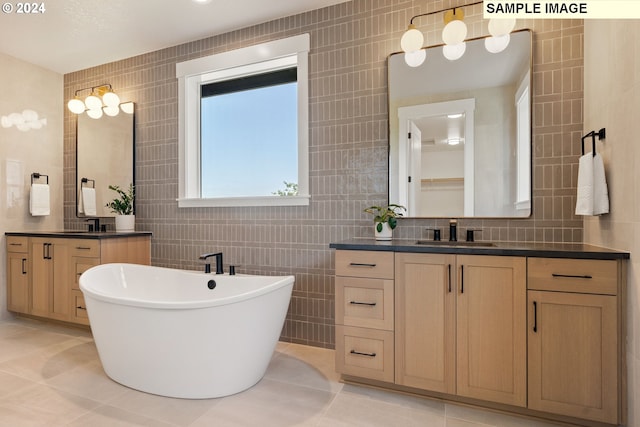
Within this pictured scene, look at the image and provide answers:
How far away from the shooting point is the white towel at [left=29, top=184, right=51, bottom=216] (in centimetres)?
370

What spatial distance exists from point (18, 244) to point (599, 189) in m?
4.88

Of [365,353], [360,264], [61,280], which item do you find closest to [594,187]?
[360,264]

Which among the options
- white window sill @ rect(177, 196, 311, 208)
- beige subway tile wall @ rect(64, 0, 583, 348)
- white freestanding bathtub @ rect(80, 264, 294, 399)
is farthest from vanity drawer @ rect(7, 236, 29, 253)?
white freestanding bathtub @ rect(80, 264, 294, 399)

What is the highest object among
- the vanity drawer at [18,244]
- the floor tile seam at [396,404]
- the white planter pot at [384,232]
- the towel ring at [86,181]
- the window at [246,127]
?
the window at [246,127]

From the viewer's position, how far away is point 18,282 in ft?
11.7

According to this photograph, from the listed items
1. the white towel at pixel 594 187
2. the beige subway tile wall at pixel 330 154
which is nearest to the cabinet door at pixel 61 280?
the beige subway tile wall at pixel 330 154

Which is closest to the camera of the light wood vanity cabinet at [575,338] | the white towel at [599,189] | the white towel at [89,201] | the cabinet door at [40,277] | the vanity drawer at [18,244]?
the light wood vanity cabinet at [575,338]

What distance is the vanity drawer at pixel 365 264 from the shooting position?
2088 millimetres

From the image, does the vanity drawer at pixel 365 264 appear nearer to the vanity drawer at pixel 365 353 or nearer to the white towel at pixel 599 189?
the vanity drawer at pixel 365 353

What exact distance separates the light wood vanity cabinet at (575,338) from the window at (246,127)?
178cm

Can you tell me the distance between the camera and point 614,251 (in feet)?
5.55

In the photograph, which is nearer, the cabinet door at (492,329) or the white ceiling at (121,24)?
the cabinet door at (492,329)

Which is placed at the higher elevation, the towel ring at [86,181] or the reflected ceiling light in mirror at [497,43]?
the reflected ceiling light in mirror at [497,43]

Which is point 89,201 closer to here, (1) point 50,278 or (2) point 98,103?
(1) point 50,278
